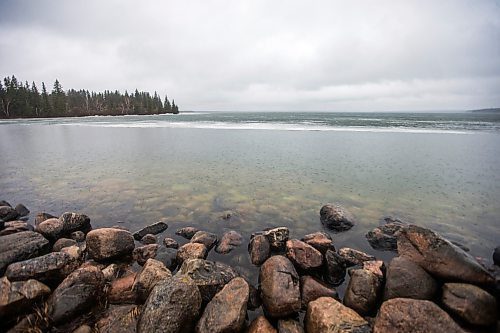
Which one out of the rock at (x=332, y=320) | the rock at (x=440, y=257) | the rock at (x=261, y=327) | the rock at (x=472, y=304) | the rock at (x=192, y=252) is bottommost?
the rock at (x=261, y=327)

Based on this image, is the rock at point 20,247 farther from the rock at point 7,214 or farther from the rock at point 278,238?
the rock at point 278,238

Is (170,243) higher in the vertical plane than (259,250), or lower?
lower

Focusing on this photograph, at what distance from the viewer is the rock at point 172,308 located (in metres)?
A: 4.29

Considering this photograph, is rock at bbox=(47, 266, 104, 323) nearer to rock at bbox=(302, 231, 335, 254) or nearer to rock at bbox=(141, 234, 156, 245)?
rock at bbox=(141, 234, 156, 245)

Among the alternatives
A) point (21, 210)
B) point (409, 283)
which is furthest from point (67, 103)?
point (409, 283)

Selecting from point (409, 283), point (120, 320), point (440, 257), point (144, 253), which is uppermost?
point (440, 257)

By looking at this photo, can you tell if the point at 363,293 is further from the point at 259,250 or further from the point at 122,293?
the point at 122,293

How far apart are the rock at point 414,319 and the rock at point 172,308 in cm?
319

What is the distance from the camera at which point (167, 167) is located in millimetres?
18938

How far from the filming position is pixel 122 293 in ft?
18.6

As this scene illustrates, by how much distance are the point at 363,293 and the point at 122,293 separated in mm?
5261

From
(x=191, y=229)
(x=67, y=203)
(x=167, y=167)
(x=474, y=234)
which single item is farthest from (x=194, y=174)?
(x=474, y=234)

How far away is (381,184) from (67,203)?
16.3 meters

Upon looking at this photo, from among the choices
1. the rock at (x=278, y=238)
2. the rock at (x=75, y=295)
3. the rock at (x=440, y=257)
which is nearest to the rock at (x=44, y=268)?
the rock at (x=75, y=295)
